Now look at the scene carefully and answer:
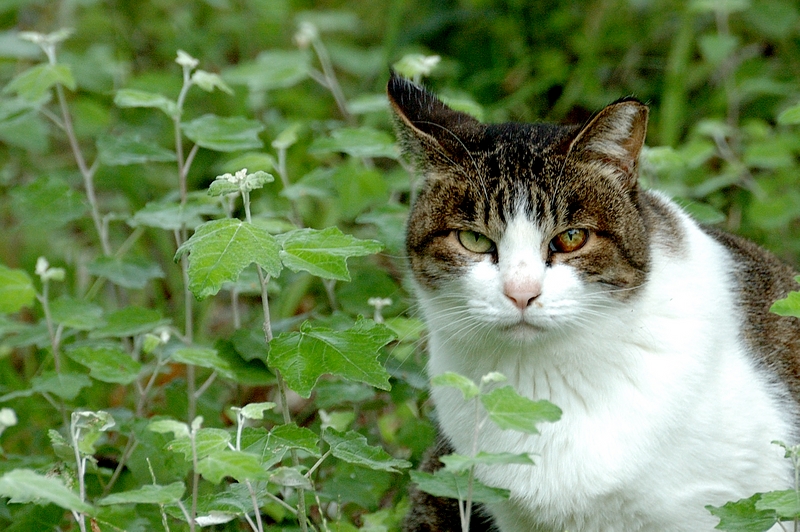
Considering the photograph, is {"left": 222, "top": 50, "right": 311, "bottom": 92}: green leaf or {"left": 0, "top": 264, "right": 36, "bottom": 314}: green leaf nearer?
{"left": 0, "top": 264, "right": 36, "bottom": 314}: green leaf

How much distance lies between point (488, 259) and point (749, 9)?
11.9ft

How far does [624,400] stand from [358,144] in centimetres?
140

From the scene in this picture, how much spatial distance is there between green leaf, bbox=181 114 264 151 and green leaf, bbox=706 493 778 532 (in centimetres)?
177

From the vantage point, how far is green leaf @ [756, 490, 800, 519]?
199 cm

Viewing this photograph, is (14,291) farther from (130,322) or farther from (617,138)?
(617,138)

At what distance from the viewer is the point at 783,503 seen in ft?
6.63

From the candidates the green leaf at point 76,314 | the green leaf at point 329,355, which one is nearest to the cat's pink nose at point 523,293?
the green leaf at point 329,355

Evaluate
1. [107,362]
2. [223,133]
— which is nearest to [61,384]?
[107,362]

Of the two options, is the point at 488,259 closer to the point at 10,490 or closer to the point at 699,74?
the point at 10,490

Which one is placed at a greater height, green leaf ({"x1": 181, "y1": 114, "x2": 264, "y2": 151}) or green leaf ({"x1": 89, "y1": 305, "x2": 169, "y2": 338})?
A: green leaf ({"x1": 181, "y1": 114, "x2": 264, "y2": 151})

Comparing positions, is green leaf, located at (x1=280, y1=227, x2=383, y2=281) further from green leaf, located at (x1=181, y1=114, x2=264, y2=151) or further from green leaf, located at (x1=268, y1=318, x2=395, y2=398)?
green leaf, located at (x1=181, y1=114, x2=264, y2=151)

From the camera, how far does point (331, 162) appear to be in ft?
18.8

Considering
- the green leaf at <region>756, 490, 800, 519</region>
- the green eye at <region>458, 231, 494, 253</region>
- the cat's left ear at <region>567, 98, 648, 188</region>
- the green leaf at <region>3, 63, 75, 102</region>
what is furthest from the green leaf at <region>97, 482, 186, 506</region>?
the green leaf at <region>3, 63, 75, 102</region>

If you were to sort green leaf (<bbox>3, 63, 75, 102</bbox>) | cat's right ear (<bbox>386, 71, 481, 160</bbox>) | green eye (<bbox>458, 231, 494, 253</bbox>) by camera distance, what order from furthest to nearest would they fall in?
green leaf (<bbox>3, 63, 75, 102</bbox>)
cat's right ear (<bbox>386, 71, 481, 160</bbox>)
green eye (<bbox>458, 231, 494, 253</bbox>)
